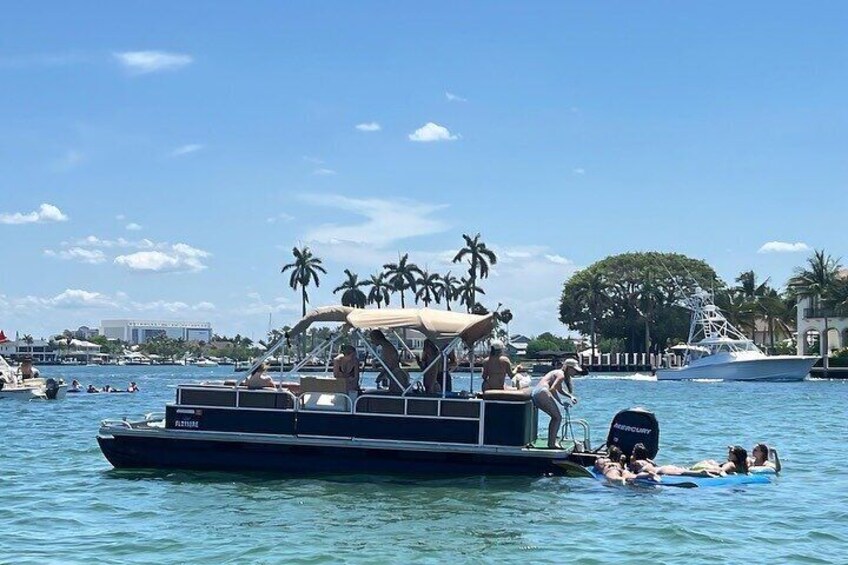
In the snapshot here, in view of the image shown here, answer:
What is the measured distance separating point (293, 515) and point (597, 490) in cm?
539

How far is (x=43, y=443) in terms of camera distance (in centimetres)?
3045

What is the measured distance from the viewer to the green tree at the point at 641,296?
13075cm

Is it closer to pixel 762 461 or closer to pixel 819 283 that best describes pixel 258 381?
pixel 762 461

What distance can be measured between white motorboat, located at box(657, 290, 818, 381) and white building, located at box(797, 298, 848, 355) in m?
11.1

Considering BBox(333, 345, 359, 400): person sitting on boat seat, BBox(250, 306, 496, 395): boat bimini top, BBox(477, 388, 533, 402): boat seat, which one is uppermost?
BBox(250, 306, 496, 395): boat bimini top

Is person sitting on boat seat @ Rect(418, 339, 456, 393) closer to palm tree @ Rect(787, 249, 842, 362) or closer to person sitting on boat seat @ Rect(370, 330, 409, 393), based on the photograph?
person sitting on boat seat @ Rect(370, 330, 409, 393)

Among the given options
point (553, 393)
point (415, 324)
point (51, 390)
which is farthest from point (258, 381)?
point (51, 390)

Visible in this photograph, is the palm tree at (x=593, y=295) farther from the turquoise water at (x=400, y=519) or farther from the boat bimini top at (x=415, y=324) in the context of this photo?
the boat bimini top at (x=415, y=324)

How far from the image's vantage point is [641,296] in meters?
133

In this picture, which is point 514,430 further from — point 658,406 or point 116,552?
point 658,406

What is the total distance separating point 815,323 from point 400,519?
97421mm

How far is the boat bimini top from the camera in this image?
19891 mm

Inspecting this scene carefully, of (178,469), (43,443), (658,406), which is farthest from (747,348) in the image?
(178,469)

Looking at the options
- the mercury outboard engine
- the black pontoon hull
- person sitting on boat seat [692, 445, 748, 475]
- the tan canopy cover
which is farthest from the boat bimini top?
person sitting on boat seat [692, 445, 748, 475]
